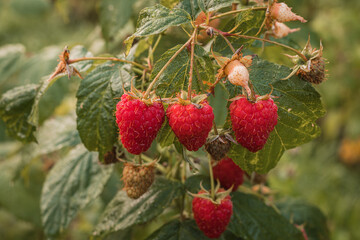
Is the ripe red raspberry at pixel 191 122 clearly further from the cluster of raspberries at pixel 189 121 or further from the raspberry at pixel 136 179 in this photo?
the raspberry at pixel 136 179

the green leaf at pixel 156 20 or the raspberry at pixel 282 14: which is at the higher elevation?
the green leaf at pixel 156 20

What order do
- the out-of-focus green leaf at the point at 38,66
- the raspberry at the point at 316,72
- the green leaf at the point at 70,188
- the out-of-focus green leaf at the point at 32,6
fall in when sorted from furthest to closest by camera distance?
the out-of-focus green leaf at the point at 32,6
the out-of-focus green leaf at the point at 38,66
the green leaf at the point at 70,188
the raspberry at the point at 316,72

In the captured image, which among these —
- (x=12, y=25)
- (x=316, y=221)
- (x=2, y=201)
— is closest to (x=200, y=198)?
(x=316, y=221)

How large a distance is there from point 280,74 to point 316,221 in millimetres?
708

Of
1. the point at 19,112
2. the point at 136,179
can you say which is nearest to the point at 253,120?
the point at 136,179

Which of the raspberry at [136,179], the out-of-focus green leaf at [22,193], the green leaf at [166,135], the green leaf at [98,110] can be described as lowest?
the out-of-focus green leaf at [22,193]

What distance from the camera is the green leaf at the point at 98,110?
0.82 meters

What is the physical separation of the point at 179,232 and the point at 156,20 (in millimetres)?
542

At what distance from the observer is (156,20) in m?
0.68

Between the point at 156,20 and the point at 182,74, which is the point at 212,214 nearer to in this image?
the point at 182,74

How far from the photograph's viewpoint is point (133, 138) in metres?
0.68

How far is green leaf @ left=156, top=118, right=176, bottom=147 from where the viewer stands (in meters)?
0.74

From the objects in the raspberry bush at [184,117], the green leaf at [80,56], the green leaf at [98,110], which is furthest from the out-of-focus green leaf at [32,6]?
the green leaf at [98,110]

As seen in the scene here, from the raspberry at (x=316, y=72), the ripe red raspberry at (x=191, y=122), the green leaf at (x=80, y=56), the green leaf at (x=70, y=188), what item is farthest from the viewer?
the green leaf at (x=70, y=188)
